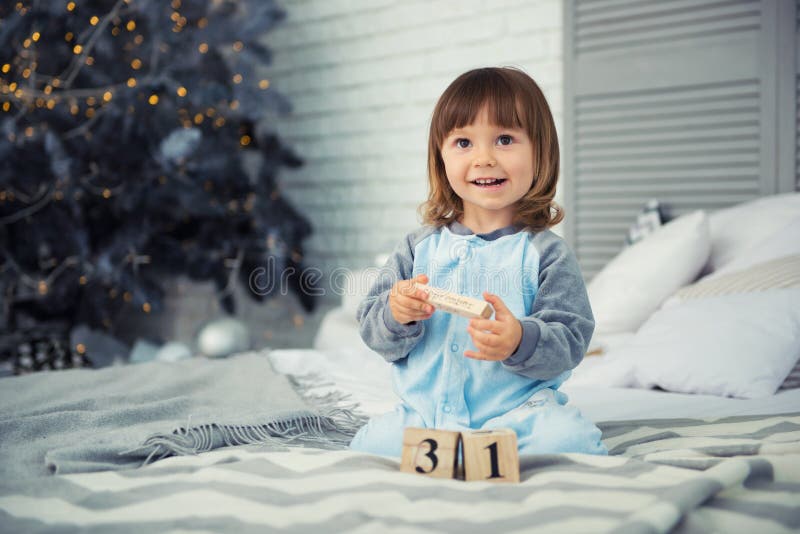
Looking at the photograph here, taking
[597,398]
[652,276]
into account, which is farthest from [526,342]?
[652,276]

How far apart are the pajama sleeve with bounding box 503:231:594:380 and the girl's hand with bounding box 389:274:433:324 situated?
14cm

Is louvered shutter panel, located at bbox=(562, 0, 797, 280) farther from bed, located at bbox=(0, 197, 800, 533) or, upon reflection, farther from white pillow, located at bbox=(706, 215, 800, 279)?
bed, located at bbox=(0, 197, 800, 533)

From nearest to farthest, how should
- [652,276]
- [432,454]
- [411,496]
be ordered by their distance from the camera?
[411,496] < [432,454] < [652,276]

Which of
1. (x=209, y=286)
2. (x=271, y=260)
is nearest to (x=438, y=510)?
(x=271, y=260)

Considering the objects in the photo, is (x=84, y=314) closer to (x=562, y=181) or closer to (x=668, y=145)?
(x=562, y=181)

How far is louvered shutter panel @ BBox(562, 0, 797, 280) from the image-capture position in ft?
7.52

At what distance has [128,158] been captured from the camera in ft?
9.34

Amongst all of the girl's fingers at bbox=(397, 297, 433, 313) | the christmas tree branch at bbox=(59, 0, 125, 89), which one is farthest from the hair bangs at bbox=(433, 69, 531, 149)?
the christmas tree branch at bbox=(59, 0, 125, 89)

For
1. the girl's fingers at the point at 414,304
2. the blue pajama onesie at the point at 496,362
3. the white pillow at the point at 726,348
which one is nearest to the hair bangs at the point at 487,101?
the blue pajama onesie at the point at 496,362

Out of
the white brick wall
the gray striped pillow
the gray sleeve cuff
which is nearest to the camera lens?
the gray sleeve cuff

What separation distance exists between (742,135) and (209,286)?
2.46 meters

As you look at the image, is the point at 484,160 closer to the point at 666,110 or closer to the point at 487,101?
the point at 487,101

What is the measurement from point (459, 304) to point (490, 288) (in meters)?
0.21

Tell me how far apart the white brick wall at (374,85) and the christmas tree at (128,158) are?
0.97 ft
